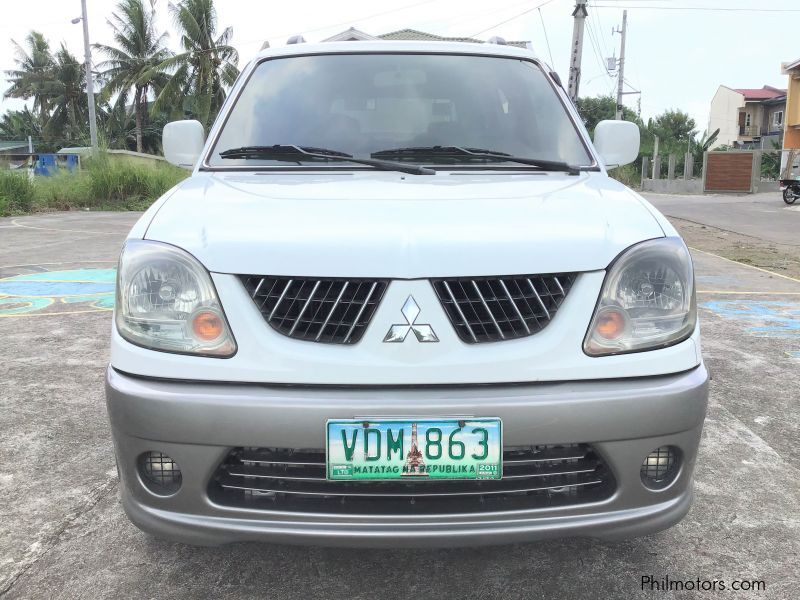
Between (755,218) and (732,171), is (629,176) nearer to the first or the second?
(732,171)

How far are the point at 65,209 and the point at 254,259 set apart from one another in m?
17.8

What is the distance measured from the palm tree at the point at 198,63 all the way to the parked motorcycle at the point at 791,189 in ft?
80.6

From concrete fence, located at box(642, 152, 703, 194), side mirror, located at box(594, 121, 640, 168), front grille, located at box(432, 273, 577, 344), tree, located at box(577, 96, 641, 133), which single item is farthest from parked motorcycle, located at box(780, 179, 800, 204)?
tree, located at box(577, 96, 641, 133)

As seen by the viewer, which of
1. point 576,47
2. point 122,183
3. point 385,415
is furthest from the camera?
point 122,183

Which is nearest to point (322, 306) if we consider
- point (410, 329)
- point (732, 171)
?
point (410, 329)

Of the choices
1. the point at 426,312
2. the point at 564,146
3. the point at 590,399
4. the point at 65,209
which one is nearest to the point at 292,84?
the point at 564,146

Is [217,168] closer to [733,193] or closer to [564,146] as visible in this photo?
[564,146]

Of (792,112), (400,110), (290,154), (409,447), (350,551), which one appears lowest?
(350,551)

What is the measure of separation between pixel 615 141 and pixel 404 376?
70.4 inches

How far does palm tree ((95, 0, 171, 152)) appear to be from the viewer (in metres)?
37.0

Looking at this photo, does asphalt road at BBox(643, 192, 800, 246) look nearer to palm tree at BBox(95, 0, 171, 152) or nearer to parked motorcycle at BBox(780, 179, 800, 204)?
parked motorcycle at BBox(780, 179, 800, 204)

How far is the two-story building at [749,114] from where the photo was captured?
2073 inches

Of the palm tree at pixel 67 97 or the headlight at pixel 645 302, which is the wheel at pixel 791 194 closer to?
the headlight at pixel 645 302

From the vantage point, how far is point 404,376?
5.18 ft
